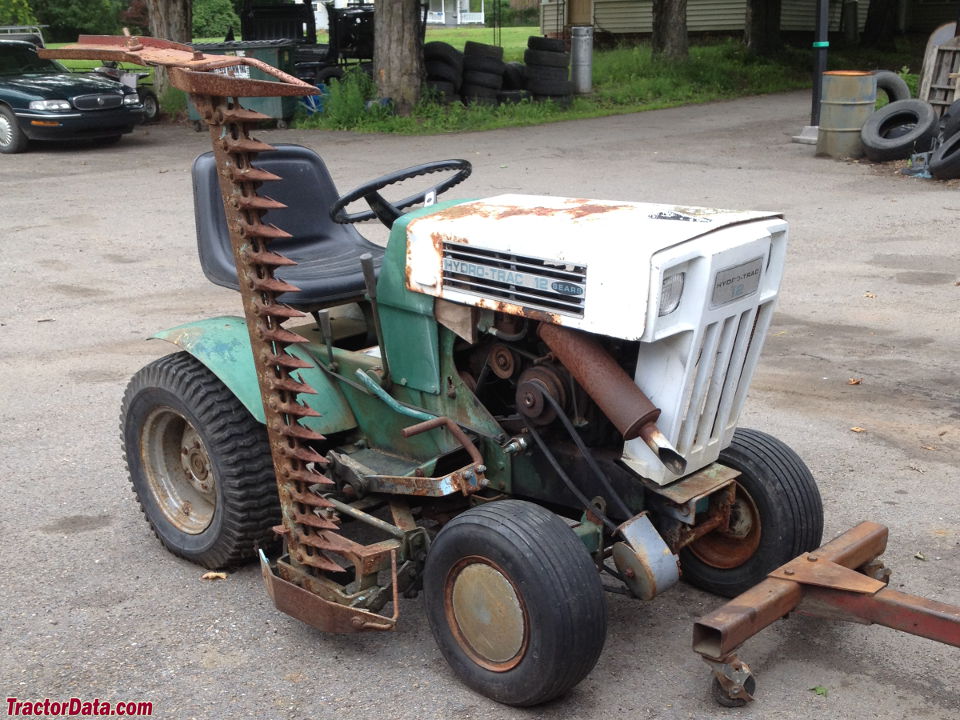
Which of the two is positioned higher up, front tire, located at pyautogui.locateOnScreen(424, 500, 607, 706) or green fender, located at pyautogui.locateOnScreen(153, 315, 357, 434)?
green fender, located at pyautogui.locateOnScreen(153, 315, 357, 434)

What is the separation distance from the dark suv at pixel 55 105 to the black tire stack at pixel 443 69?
4667mm

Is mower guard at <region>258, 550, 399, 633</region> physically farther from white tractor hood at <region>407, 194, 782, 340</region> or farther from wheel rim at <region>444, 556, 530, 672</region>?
white tractor hood at <region>407, 194, 782, 340</region>

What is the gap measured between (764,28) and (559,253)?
2285cm

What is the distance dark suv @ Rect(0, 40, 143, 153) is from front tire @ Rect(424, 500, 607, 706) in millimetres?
13505

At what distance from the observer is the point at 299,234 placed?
14.4 feet

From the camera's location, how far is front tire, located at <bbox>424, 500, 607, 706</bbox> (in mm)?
2922

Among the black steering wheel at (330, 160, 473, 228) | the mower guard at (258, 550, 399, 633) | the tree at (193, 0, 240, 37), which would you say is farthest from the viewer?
the tree at (193, 0, 240, 37)

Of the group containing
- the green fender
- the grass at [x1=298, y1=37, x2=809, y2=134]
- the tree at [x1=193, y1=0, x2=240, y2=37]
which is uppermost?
the tree at [x1=193, y1=0, x2=240, y2=37]

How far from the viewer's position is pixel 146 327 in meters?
7.23

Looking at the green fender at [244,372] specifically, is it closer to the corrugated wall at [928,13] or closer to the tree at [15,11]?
the tree at [15,11]

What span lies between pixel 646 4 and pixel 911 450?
26.3 metres

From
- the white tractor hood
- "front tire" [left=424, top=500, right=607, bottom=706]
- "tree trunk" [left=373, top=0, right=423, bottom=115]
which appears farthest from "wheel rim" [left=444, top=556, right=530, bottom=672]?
"tree trunk" [left=373, top=0, right=423, bottom=115]

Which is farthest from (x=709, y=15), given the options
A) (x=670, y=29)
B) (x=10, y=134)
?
(x=10, y=134)

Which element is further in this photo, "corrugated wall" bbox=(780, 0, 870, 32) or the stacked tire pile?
"corrugated wall" bbox=(780, 0, 870, 32)
